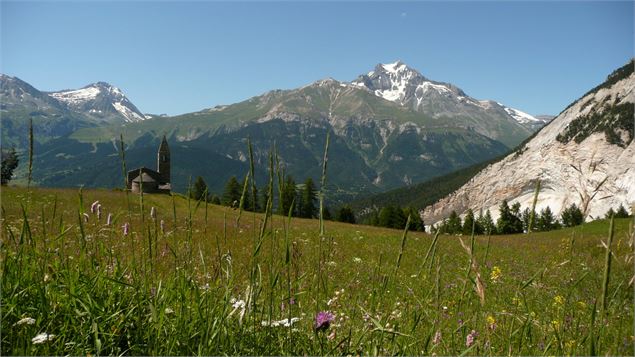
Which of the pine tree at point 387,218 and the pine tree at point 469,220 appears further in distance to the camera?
the pine tree at point 387,218

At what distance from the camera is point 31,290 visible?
9.37 feet

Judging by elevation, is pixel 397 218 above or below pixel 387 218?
above

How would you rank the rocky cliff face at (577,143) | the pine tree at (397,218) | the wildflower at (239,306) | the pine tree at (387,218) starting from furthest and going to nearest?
1. the rocky cliff face at (577,143)
2. the pine tree at (387,218)
3. the pine tree at (397,218)
4. the wildflower at (239,306)

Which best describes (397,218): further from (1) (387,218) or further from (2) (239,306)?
(2) (239,306)

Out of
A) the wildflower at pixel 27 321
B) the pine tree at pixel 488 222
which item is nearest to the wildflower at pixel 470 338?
the pine tree at pixel 488 222

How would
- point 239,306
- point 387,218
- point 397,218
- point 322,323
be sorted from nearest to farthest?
point 322,323 < point 239,306 < point 397,218 < point 387,218

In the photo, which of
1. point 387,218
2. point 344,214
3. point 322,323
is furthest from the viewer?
point 387,218

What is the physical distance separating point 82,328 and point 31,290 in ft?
1.98

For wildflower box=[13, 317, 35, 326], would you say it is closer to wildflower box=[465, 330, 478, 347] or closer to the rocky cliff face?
wildflower box=[465, 330, 478, 347]

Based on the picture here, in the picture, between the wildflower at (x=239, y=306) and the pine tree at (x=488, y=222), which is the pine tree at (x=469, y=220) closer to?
the pine tree at (x=488, y=222)

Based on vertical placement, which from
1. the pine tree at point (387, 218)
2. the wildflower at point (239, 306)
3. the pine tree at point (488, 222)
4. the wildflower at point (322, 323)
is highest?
the pine tree at point (488, 222)

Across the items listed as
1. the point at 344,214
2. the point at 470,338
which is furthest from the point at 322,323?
the point at 344,214

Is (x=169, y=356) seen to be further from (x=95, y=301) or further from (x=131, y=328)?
(x=95, y=301)

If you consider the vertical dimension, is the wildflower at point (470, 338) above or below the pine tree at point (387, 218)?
above
